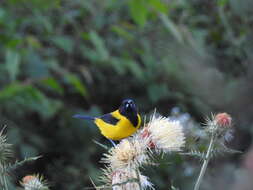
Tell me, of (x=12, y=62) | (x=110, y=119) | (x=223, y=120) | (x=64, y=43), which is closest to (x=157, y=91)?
(x=64, y=43)

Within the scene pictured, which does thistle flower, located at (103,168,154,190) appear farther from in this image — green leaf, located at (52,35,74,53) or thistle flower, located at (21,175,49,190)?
green leaf, located at (52,35,74,53)

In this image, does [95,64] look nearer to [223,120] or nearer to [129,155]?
[223,120]

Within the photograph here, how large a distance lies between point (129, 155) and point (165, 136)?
0.39 feet

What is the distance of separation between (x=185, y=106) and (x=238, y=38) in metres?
1.16

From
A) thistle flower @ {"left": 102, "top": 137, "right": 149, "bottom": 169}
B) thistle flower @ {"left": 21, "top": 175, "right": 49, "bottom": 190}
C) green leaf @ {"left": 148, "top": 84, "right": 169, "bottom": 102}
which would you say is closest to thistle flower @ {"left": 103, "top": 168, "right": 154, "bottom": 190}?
thistle flower @ {"left": 102, "top": 137, "right": 149, "bottom": 169}

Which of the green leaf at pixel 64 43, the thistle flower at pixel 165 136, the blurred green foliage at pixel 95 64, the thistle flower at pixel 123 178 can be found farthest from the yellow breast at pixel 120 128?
the green leaf at pixel 64 43

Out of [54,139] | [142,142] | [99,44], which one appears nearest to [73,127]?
[54,139]

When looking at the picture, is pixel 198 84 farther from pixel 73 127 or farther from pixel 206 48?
pixel 73 127

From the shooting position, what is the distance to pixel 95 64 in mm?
4938

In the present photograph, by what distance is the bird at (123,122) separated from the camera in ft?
8.64

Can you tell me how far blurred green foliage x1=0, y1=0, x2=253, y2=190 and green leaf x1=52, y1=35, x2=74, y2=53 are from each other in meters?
0.01

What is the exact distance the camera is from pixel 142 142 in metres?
1.51

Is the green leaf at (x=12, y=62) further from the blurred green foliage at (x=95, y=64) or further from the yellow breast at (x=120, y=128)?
the yellow breast at (x=120, y=128)

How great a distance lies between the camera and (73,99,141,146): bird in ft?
8.64
